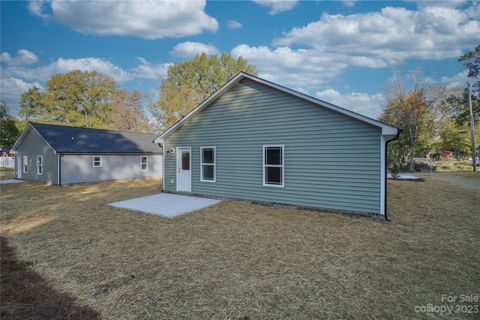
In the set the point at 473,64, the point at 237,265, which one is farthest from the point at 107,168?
the point at 473,64

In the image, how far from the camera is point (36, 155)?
16.4 metres

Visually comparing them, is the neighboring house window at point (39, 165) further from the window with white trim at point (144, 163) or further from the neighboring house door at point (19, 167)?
the window with white trim at point (144, 163)

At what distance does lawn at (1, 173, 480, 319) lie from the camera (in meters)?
2.99

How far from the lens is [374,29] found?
13.4 meters

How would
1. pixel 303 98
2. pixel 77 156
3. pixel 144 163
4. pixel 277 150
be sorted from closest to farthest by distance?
pixel 303 98 < pixel 277 150 < pixel 77 156 < pixel 144 163

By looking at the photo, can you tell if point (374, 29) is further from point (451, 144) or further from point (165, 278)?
point (451, 144)

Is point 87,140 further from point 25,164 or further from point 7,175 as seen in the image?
point 7,175

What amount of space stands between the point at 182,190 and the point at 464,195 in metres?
12.7

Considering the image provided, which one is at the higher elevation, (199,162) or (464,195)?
(199,162)

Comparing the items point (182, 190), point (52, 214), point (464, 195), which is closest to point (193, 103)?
point (182, 190)

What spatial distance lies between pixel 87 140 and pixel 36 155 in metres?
3.35

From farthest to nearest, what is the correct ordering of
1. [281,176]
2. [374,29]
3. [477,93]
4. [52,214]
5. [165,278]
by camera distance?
[477,93], [374,29], [281,176], [52,214], [165,278]

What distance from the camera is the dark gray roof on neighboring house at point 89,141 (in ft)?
50.5

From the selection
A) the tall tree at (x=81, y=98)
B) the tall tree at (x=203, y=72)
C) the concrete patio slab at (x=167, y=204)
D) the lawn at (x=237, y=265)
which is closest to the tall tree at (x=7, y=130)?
the tall tree at (x=81, y=98)
